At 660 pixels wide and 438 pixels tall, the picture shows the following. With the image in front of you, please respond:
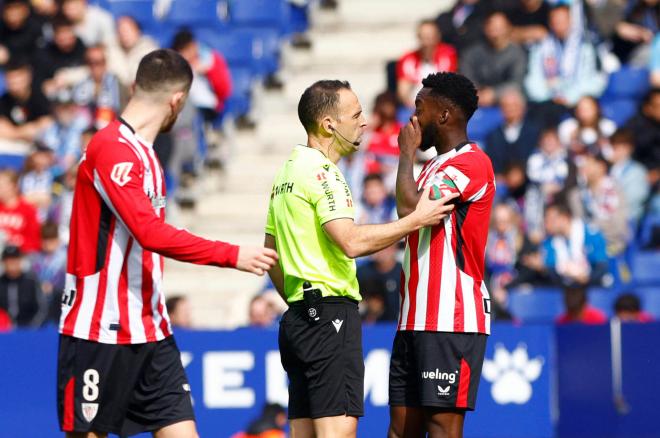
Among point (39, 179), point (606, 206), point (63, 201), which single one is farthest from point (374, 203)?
point (39, 179)

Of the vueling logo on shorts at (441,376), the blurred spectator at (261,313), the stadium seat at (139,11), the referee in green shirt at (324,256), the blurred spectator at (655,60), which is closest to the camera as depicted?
the referee in green shirt at (324,256)

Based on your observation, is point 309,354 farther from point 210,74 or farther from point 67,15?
point 67,15

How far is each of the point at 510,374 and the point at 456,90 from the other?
4316mm

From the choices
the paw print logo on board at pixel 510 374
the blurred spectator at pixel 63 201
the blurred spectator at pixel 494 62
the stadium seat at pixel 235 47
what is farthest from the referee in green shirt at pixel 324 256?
the stadium seat at pixel 235 47

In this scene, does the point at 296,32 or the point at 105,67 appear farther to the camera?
the point at 296,32

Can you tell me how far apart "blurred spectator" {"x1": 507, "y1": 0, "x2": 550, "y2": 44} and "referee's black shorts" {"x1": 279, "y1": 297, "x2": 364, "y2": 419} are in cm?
800

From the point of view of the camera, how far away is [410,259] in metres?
6.59

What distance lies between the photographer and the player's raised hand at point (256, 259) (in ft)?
20.2

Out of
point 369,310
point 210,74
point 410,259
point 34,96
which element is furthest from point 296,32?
point 410,259

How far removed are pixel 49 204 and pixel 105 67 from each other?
6.05ft

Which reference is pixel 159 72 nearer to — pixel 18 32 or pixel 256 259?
pixel 256 259

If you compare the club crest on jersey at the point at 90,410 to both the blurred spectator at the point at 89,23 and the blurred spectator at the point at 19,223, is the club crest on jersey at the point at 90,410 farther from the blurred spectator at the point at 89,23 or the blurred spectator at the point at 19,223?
the blurred spectator at the point at 89,23

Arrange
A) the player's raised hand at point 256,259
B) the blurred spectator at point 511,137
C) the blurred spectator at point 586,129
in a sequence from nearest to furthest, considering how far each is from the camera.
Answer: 1. the player's raised hand at point 256,259
2. the blurred spectator at point 511,137
3. the blurred spectator at point 586,129

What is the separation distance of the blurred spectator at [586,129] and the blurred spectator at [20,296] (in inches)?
210
